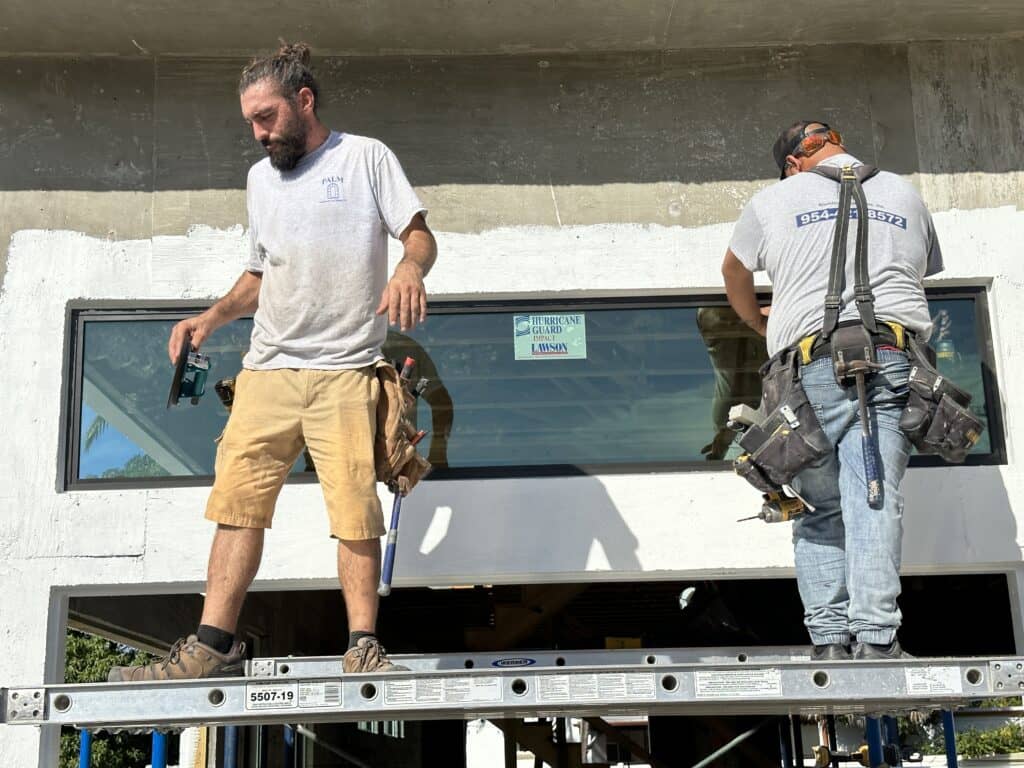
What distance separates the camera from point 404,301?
3850mm

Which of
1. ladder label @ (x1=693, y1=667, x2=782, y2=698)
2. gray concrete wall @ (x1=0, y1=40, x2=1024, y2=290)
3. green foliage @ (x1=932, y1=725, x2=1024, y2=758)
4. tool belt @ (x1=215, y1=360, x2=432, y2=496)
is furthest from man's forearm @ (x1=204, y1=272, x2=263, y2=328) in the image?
green foliage @ (x1=932, y1=725, x2=1024, y2=758)

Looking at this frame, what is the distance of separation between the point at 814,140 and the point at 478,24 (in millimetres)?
2031

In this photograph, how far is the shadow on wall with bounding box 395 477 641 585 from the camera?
222 inches

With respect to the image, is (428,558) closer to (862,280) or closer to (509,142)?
(509,142)

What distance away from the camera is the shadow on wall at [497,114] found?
19.7ft

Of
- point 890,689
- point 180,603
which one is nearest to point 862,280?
point 890,689

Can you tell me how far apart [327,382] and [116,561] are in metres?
2.05

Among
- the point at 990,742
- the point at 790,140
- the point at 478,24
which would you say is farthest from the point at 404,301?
the point at 990,742

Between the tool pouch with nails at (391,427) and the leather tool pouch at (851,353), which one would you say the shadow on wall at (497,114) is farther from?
the leather tool pouch at (851,353)

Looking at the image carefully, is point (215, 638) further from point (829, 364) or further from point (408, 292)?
point (829, 364)

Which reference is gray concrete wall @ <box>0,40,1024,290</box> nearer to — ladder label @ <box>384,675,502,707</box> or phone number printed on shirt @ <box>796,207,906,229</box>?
phone number printed on shirt @ <box>796,207,906,229</box>

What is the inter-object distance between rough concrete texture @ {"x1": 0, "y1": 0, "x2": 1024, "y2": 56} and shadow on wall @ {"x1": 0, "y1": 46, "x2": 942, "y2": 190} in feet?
0.33

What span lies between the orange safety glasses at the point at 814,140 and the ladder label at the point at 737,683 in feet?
6.25

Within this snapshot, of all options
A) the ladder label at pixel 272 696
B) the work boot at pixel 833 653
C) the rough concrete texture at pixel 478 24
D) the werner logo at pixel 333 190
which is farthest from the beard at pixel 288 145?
the work boot at pixel 833 653
